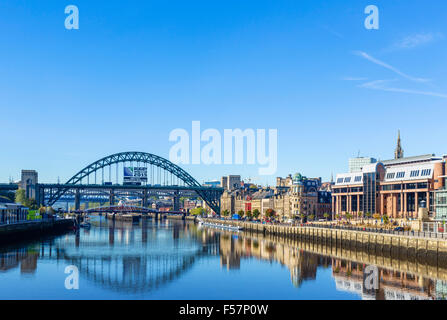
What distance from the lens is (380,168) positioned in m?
127

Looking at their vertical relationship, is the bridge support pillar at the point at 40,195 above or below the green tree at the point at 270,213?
above

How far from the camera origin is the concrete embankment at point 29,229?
88325 mm

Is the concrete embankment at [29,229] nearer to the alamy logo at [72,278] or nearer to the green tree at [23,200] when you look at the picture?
the green tree at [23,200]

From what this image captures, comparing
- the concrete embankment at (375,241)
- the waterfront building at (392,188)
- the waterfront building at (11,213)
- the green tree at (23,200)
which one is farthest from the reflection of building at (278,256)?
the green tree at (23,200)

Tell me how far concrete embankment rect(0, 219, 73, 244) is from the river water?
23.2 ft

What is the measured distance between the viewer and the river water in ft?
154

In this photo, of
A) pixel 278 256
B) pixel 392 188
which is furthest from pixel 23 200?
pixel 278 256

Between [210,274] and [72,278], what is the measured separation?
14.9 meters

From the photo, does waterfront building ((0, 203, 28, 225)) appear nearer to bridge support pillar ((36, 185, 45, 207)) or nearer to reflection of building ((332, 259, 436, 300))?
reflection of building ((332, 259, 436, 300))

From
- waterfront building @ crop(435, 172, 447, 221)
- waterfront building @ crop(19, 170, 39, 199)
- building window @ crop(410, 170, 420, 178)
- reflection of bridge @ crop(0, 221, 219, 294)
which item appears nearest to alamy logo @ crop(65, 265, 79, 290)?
reflection of bridge @ crop(0, 221, 219, 294)

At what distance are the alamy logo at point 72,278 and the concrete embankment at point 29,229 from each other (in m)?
30.3

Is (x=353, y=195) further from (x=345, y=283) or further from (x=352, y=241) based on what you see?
(x=345, y=283)

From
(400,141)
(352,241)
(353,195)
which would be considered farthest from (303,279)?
(400,141)

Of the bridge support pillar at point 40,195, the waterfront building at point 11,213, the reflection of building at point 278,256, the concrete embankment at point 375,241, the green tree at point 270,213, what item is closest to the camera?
the reflection of building at point 278,256
